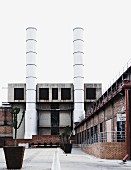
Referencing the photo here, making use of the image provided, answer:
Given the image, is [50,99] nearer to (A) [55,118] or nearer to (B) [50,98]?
(B) [50,98]

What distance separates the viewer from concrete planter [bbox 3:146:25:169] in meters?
14.1

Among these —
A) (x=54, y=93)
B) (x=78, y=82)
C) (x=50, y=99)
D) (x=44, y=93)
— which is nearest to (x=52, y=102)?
(x=50, y=99)

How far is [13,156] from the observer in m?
14.2

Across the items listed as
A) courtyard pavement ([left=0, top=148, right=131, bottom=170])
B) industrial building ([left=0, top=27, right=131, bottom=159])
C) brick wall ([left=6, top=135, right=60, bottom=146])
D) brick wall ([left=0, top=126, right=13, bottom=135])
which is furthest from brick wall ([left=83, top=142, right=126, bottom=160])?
brick wall ([left=0, top=126, right=13, bottom=135])

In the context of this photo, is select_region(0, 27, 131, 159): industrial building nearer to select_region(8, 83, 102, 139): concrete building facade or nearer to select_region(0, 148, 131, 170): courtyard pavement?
select_region(8, 83, 102, 139): concrete building facade

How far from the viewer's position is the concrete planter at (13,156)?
14.1 meters

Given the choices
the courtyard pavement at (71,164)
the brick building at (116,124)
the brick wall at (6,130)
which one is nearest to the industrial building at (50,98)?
the brick wall at (6,130)

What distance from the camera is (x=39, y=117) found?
224 feet

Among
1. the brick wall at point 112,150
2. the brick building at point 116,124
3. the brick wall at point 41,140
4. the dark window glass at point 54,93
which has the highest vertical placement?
the dark window glass at point 54,93

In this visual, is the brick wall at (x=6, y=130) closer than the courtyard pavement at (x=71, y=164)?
No

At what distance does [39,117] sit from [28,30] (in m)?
16.1

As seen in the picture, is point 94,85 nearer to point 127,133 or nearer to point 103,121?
point 103,121

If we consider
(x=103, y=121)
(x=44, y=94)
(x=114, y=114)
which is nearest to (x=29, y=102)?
(x=44, y=94)

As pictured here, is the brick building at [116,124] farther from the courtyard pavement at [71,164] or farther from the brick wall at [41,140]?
the brick wall at [41,140]
